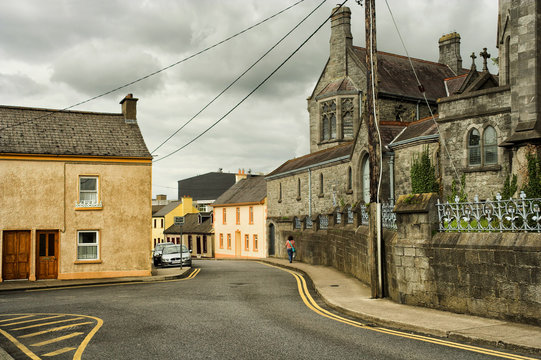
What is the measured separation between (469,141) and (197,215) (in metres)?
48.8

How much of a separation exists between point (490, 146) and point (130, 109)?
17.6 meters

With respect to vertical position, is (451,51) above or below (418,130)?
above

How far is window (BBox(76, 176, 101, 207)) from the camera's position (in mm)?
23655

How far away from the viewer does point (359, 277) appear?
18.4 metres

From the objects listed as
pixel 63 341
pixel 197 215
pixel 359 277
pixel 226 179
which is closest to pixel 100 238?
pixel 359 277

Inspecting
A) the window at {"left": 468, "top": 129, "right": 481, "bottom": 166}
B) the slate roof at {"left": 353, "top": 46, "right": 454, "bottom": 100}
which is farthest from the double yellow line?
the slate roof at {"left": 353, "top": 46, "right": 454, "bottom": 100}

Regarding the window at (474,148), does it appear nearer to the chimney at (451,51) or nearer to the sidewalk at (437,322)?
the sidewalk at (437,322)

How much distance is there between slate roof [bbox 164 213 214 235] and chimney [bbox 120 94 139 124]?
3457 cm

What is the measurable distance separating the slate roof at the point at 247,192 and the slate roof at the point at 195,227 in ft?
15.1

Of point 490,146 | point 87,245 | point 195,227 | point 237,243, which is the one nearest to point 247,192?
point 237,243

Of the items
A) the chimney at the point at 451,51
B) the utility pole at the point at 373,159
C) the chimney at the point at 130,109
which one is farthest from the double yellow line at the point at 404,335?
the chimney at the point at 451,51

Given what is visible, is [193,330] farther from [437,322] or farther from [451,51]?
[451,51]

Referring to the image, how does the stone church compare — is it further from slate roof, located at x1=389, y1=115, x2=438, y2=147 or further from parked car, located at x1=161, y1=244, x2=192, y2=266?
parked car, located at x1=161, y1=244, x2=192, y2=266

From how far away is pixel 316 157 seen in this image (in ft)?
132
